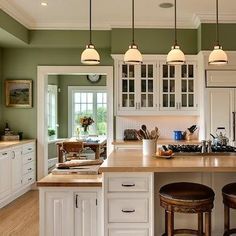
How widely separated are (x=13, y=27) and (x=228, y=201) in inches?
158

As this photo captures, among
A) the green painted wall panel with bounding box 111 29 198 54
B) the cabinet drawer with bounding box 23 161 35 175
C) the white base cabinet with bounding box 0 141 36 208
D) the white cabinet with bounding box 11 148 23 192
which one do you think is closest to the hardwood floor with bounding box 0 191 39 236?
the white base cabinet with bounding box 0 141 36 208

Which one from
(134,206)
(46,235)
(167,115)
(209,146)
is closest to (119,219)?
(134,206)

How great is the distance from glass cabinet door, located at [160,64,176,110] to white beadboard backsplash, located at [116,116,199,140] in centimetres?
37

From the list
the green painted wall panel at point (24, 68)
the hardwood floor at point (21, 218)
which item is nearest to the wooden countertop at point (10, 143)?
the green painted wall panel at point (24, 68)

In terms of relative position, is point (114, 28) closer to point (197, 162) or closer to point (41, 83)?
point (41, 83)

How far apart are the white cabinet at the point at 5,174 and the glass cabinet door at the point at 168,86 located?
2643mm

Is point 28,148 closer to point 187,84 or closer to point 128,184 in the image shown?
point 187,84

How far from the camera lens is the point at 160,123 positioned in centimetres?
582

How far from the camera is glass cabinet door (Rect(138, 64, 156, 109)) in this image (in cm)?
554

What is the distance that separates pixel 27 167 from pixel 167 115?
2555mm

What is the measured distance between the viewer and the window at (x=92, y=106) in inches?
356

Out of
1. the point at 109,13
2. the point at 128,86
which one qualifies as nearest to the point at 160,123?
the point at 128,86

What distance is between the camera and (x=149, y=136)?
3.28m

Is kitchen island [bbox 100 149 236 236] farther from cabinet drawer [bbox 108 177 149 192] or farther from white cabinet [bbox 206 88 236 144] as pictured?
white cabinet [bbox 206 88 236 144]
